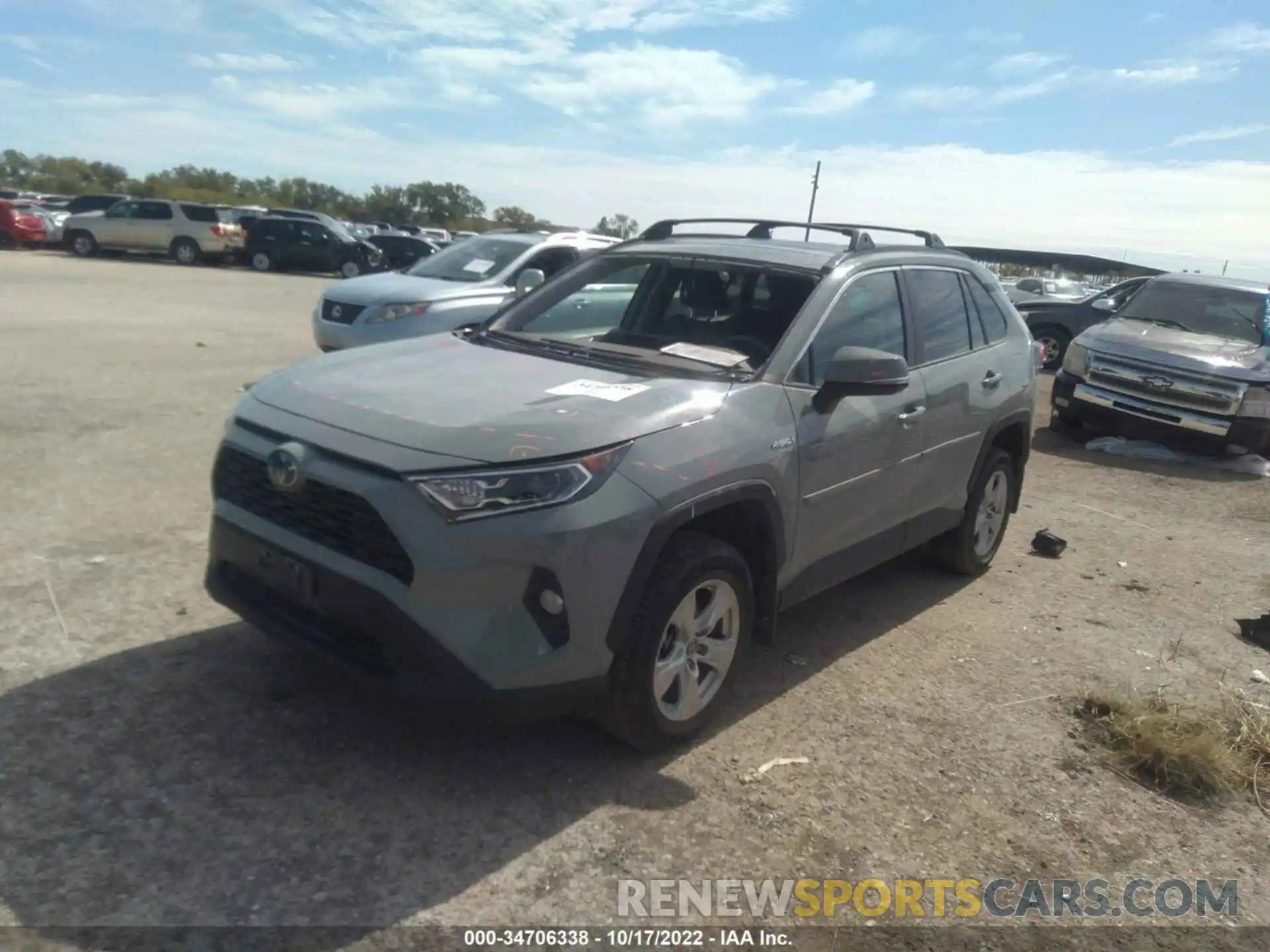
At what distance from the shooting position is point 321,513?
126 inches

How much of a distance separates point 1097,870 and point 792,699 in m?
1.29

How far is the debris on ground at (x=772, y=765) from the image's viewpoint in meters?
3.53

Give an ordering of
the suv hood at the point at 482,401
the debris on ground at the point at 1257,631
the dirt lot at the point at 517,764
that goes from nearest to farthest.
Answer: the dirt lot at the point at 517,764 < the suv hood at the point at 482,401 < the debris on ground at the point at 1257,631

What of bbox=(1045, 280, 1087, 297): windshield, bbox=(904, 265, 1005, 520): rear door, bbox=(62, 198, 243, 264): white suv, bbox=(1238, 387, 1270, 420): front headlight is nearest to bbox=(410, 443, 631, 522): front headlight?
bbox=(904, 265, 1005, 520): rear door

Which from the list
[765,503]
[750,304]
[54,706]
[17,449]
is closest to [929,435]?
[750,304]

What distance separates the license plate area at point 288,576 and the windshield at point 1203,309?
10.4 meters

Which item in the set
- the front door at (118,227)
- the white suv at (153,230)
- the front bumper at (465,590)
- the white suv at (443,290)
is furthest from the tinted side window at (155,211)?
the front bumper at (465,590)

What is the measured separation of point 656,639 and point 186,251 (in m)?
30.6

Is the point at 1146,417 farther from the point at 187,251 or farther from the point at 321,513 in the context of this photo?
the point at 187,251

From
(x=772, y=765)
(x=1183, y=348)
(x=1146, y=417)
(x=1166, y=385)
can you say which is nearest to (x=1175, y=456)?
(x=1146, y=417)

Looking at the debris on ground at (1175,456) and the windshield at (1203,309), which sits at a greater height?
the windshield at (1203,309)

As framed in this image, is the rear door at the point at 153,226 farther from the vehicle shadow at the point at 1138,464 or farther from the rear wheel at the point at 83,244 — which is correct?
the vehicle shadow at the point at 1138,464

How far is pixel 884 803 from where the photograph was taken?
3.46 meters

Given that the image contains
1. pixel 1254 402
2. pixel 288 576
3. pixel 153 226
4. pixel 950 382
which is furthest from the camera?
pixel 153 226
